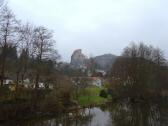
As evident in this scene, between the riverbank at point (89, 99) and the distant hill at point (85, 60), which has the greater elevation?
the distant hill at point (85, 60)

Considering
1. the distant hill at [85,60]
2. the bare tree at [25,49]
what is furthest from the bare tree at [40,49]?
the distant hill at [85,60]

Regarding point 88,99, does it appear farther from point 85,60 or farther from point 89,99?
point 85,60

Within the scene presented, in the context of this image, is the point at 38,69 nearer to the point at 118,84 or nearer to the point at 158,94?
the point at 118,84

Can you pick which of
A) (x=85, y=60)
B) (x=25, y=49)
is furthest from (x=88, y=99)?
(x=85, y=60)

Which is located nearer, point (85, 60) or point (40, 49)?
point (40, 49)

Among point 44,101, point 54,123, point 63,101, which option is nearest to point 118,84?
point 63,101

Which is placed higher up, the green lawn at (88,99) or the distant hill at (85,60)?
the distant hill at (85,60)

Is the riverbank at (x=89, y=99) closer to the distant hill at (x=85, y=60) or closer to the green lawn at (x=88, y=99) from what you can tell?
the green lawn at (x=88, y=99)

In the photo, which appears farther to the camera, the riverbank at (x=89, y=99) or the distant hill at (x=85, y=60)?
the distant hill at (x=85, y=60)

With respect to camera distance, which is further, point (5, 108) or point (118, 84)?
point (118, 84)

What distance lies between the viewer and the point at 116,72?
71000 mm

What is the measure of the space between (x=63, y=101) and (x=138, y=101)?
2565 centimetres

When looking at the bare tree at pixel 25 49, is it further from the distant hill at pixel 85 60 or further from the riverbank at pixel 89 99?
the distant hill at pixel 85 60

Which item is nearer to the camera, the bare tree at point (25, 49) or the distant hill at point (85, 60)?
the bare tree at point (25, 49)
